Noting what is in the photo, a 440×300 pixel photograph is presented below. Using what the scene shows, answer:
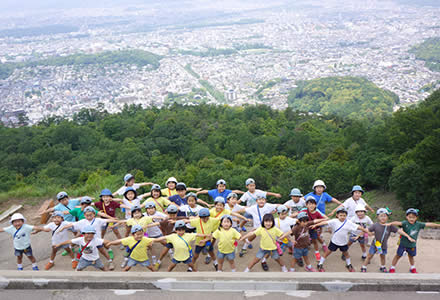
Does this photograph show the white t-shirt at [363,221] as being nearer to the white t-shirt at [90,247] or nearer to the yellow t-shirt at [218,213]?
the yellow t-shirt at [218,213]

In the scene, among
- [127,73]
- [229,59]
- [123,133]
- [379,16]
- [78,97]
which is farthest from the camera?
[379,16]

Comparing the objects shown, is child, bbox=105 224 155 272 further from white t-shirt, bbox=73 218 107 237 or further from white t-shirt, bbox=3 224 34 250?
white t-shirt, bbox=3 224 34 250

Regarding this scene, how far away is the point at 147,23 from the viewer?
168 m

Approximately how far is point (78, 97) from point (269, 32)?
84.8 meters

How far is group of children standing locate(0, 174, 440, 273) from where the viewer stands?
20.1ft

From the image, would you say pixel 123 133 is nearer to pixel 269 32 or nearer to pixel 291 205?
pixel 291 205

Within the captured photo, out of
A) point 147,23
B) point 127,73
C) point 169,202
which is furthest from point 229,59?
point 169,202

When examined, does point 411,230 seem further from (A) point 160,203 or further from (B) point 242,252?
(A) point 160,203

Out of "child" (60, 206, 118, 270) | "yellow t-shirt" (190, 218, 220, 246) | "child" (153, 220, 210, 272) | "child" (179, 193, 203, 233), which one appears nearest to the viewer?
"child" (153, 220, 210, 272)

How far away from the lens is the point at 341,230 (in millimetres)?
6309

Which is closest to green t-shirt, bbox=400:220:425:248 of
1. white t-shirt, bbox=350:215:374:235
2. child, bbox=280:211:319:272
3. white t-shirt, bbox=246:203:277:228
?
white t-shirt, bbox=350:215:374:235

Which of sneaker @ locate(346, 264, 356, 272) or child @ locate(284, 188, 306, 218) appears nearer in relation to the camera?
sneaker @ locate(346, 264, 356, 272)

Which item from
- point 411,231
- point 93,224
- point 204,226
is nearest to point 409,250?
point 411,231

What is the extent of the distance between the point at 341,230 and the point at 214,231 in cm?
212
